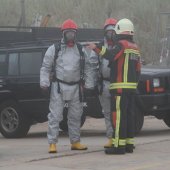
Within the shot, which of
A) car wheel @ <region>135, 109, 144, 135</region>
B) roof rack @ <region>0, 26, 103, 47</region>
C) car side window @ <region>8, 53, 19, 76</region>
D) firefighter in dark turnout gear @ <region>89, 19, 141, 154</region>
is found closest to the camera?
firefighter in dark turnout gear @ <region>89, 19, 141, 154</region>

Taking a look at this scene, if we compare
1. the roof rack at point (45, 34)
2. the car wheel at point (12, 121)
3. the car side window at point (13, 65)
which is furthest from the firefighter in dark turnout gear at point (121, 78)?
the roof rack at point (45, 34)

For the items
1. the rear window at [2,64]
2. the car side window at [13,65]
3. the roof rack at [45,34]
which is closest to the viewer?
the car side window at [13,65]

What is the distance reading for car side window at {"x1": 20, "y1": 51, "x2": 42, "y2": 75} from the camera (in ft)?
41.4

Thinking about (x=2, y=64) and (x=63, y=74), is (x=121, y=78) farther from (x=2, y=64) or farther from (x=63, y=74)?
(x=2, y=64)

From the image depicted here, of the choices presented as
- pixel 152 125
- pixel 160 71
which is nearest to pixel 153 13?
pixel 152 125

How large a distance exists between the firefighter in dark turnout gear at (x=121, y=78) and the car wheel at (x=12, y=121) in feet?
11.4

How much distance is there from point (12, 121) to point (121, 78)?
13.0ft

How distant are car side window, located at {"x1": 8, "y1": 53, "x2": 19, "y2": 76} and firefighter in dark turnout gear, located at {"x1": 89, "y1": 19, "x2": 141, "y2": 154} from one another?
3669mm

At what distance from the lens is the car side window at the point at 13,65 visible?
13.0m

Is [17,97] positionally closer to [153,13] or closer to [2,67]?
[2,67]

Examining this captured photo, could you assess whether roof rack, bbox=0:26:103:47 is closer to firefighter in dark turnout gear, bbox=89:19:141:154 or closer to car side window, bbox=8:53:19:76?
car side window, bbox=8:53:19:76

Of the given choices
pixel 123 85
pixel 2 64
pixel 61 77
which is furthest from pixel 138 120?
pixel 2 64

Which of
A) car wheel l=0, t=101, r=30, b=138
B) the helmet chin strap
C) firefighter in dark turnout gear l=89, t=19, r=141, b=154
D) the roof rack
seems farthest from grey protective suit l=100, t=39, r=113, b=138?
the roof rack

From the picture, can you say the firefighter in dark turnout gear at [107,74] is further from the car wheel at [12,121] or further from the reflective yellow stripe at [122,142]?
the car wheel at [12,121]
